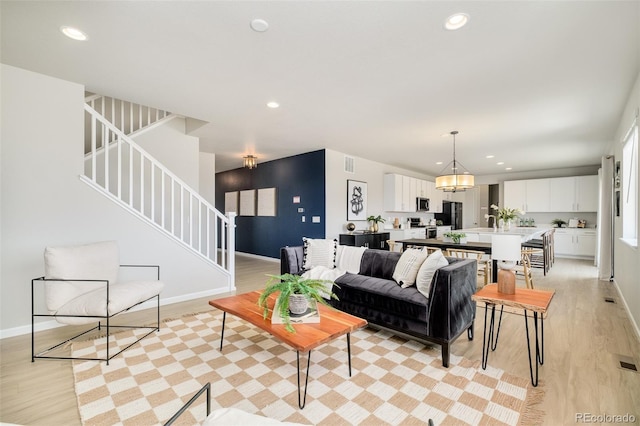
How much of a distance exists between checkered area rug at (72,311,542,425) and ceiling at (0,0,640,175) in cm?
257

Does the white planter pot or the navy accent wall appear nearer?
the white planter pot

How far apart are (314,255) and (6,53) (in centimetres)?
360

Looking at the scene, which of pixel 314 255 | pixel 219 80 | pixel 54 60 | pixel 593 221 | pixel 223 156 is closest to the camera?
pixel 54 60

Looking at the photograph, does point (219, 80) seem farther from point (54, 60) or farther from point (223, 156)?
point (223, 156)

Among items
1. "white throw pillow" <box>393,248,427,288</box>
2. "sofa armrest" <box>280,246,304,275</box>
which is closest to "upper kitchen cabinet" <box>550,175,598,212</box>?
"white throw pillow" <box>393,248,427,288</box>

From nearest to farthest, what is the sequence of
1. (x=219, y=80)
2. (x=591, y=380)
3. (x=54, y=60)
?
(x=591, y=380), (x=54, y=60), (x=219, y=80)

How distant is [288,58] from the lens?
2.57 m


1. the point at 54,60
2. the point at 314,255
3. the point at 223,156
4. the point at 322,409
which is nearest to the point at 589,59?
the point at 314,255

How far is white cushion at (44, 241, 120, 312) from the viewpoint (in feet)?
8.10

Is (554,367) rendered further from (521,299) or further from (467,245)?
(467,245)

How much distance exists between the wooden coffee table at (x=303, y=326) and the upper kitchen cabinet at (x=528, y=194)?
861 cm

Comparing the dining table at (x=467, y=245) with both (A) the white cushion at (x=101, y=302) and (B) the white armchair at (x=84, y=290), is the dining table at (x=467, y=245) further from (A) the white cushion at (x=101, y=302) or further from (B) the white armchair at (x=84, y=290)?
(A) the white cushion at (x=101, y=302)

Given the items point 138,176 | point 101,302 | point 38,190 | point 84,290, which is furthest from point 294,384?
point 138,176

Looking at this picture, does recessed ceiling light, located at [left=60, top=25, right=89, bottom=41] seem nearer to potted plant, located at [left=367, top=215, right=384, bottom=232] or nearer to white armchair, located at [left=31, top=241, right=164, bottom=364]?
white armchair, located at [left=31, top=241, right=164, bottom=364]
